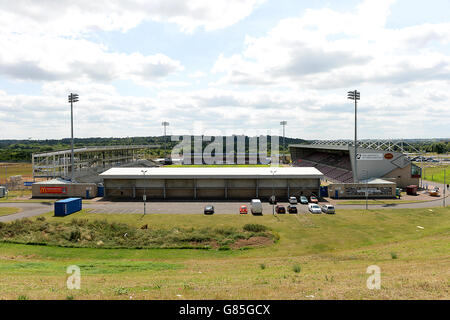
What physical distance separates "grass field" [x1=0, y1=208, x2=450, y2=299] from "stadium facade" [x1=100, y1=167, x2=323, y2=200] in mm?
14128

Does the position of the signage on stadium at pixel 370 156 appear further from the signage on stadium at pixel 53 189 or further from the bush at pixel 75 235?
the signage on stadium at pixel 53 189

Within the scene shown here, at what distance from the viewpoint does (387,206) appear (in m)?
47.1

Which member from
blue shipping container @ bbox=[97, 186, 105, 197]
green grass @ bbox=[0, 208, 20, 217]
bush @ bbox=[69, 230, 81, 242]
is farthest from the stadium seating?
green grass @ bbox=[0, 208, 20, 217]

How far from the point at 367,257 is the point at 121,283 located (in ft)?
63.1

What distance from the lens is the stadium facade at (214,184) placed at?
5466 cm

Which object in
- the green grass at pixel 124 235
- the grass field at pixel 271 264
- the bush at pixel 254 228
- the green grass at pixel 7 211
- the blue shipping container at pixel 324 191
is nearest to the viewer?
the grass field at pixel 271 264

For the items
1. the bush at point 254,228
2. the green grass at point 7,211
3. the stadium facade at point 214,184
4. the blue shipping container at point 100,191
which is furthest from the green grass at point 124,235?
the blue shipping container at point 100,191

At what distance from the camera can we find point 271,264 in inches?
888

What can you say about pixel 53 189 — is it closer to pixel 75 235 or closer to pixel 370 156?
pixel 75 235

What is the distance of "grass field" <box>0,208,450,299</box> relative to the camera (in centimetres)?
1332

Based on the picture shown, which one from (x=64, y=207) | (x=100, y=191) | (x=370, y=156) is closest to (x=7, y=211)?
(x=64, y=207)

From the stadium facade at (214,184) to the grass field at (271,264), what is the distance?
14128mm
